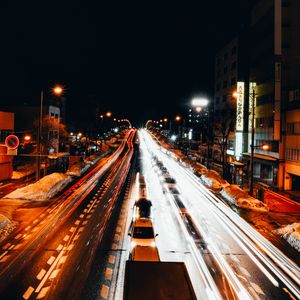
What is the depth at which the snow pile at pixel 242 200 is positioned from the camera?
23.6m

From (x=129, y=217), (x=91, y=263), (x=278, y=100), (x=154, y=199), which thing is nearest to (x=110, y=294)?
(x=91, y=263)

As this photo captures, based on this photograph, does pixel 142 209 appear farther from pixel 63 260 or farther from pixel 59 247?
pixel 63 260

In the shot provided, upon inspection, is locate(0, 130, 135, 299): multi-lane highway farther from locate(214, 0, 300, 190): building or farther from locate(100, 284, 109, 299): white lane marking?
locate(214, 0, 300, 190): building

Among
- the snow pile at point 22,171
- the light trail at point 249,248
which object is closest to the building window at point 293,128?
the light trail at point 249,248

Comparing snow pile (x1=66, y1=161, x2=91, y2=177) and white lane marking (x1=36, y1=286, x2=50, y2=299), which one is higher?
snow pile (x1=66, y1=161, x2=91, y2=177)

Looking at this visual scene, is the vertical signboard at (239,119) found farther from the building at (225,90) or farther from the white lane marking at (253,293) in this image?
the white lane marking at (253,293)

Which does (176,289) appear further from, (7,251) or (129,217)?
(129,217)

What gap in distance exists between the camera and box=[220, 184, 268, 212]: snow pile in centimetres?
2358

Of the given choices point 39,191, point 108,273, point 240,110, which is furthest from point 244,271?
point 240,110

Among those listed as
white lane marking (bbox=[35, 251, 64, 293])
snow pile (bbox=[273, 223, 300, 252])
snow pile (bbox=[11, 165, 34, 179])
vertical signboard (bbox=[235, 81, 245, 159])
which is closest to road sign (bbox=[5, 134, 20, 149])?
white lane marking (bbox=[35, 251, 64, 293])

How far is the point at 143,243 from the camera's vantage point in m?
13.6

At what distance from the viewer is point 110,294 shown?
34.2 ft

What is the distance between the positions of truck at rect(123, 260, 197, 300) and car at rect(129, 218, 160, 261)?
3.75m

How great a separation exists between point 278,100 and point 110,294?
3192 centimetres
